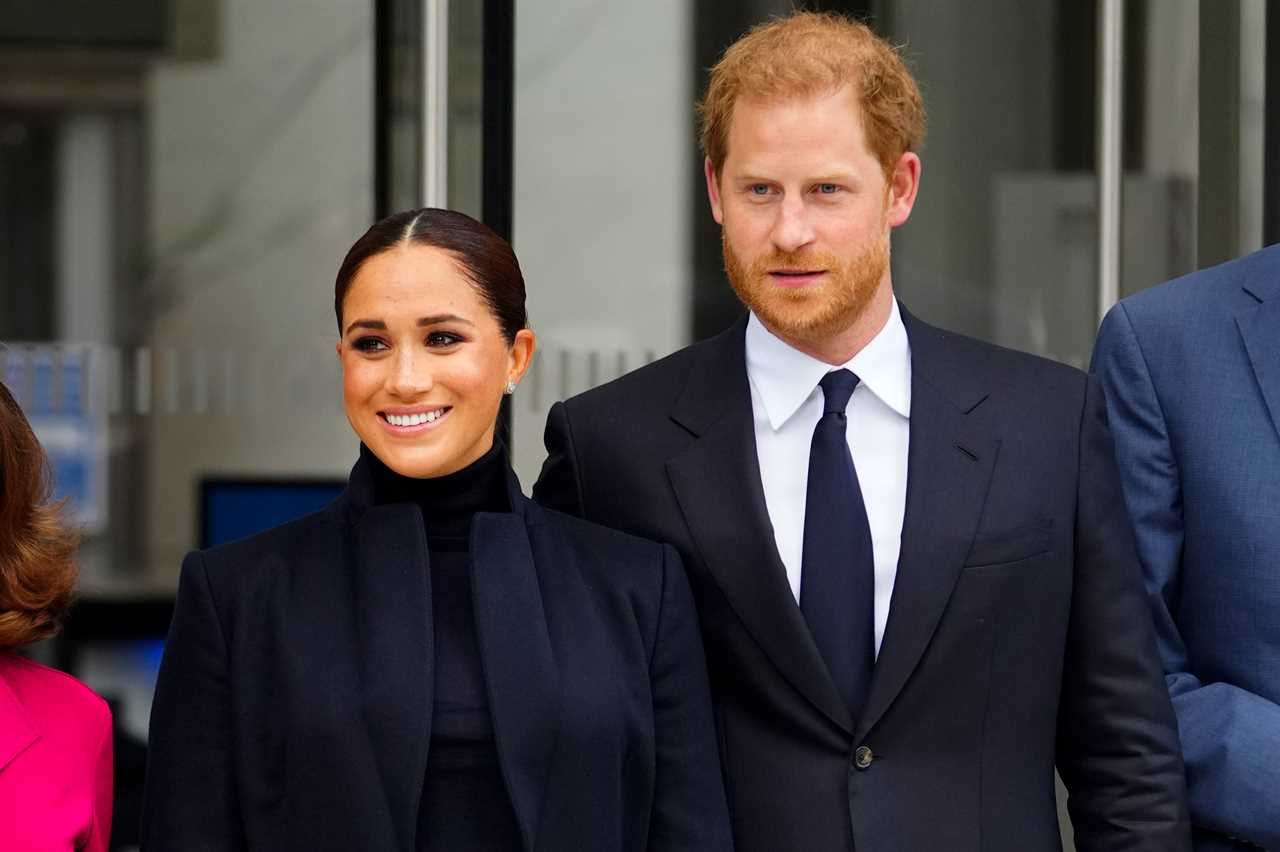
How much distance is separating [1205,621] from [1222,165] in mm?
2881

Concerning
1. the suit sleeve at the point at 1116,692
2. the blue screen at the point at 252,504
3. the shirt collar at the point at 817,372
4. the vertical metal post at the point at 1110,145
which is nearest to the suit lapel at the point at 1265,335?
the suit sleeve at the point at 1116,692

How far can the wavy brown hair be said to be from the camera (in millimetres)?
2527

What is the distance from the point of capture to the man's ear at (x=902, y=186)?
8.93ft

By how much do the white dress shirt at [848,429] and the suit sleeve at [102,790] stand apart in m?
0.94

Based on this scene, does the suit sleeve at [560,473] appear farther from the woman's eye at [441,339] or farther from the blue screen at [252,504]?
the blue screen at [252,504]

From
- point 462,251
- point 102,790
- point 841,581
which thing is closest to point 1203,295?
point 841,581

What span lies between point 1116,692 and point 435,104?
2.87 m

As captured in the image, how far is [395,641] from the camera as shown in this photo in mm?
2420

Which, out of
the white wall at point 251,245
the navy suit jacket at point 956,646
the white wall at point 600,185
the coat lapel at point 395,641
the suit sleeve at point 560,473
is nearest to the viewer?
the coat lapel at point 395,641

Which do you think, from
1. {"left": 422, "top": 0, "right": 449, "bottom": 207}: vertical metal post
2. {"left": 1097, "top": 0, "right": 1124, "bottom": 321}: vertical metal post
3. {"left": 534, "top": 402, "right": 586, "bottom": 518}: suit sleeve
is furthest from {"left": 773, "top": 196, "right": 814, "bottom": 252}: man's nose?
{"left": 1097, "top": 0, "right": 1124, "bottom": 321}: vertical metal post

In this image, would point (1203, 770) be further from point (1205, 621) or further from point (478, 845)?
point (478, 845)

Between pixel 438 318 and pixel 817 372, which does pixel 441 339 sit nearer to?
pixel 438 318

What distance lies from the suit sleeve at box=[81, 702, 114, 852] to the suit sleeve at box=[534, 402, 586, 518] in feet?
2.26

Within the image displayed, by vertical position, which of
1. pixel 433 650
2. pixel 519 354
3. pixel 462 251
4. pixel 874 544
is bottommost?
pixel 433 650
